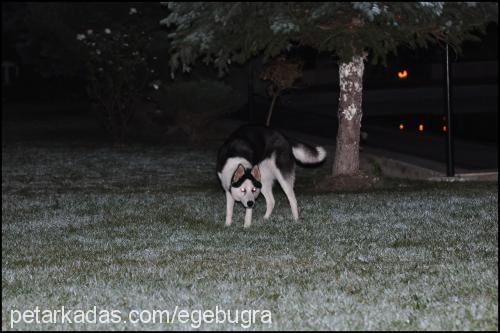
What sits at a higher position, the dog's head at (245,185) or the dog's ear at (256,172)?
the dog's ear at (256,172)

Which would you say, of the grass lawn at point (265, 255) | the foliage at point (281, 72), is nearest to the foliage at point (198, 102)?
the foliage at point (281, 72)

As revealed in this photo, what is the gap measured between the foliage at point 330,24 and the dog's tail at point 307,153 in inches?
67.9

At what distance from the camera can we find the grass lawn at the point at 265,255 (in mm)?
6699

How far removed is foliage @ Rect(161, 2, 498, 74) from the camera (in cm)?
1304

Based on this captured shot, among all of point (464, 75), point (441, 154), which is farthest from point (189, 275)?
point (464, 75)

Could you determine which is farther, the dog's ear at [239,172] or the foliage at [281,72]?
the foliage at [281,72]

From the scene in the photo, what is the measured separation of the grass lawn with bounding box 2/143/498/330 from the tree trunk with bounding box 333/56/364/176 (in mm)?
737

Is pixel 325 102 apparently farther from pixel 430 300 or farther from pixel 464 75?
pixel 430 300

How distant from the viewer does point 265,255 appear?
9.12 metres

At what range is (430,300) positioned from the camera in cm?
684

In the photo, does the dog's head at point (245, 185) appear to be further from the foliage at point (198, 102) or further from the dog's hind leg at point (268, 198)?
the foliage at point (198, 102)

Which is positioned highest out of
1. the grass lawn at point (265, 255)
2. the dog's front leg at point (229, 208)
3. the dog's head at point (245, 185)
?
the dog's head at point (245, 185)

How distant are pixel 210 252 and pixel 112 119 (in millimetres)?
16299

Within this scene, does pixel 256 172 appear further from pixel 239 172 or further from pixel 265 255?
pixel 265 255
